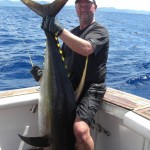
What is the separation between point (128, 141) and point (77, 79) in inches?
31.4

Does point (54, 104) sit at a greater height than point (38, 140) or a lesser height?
greater

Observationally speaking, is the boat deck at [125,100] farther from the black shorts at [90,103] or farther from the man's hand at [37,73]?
the man's hand at [37,73]

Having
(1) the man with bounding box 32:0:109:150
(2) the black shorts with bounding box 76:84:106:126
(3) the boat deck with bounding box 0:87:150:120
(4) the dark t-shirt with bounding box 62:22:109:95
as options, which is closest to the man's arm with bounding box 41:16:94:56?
(1) the man with bounding box 32:0:109:150

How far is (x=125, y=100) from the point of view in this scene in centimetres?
343

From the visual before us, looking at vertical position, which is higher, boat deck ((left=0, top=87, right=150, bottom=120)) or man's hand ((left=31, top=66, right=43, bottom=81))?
man's hand ((left=31, top=66, right=43, bottom=81))

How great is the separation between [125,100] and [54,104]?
0.78 meters

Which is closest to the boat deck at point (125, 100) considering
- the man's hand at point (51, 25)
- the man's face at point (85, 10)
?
the man's face at point (85, 10)

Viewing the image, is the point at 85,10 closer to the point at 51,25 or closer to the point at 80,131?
the point at 51,25

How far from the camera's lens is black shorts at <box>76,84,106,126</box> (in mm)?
3197

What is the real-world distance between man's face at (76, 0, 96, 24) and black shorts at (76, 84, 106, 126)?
0.70m

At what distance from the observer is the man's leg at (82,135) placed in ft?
10.1

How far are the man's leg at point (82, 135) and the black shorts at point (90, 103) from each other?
2.6 inches

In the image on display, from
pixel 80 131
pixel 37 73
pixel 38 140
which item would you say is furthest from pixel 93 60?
pixel 38 140

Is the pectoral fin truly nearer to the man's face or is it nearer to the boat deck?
the boat deck
